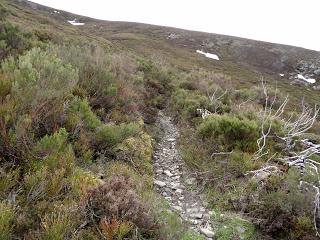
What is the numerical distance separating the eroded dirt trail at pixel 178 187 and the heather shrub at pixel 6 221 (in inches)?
123

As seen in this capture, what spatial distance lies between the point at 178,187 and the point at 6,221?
4.45 metres

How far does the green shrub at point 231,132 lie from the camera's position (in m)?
8.92

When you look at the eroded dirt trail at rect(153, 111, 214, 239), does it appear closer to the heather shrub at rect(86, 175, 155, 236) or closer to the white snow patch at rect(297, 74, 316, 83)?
the heather shrub at rect(86, 175, 155, 236)

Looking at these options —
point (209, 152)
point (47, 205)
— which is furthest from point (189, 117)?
point (47, 205)

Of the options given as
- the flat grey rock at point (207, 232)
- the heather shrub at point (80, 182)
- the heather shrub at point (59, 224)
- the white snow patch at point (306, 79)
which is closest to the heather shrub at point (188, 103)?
the flat grey rock at point (207, 232)

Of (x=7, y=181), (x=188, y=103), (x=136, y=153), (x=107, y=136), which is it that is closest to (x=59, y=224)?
(x=7, y=181)

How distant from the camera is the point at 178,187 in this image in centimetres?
723

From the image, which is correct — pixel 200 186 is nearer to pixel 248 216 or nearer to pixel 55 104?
pixel 248 216

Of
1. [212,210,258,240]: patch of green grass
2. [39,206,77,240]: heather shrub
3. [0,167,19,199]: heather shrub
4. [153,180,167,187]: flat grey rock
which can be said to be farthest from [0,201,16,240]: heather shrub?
[153,180,167,187]: flat grey rock

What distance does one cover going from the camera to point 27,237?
A: 3.32m

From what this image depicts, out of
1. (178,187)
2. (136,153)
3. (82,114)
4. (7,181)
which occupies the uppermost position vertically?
(7,181)

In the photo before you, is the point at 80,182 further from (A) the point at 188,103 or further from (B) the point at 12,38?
(A) the point at 188,103

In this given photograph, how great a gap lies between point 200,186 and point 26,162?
3.91m

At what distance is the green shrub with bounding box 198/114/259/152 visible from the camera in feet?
29.3
